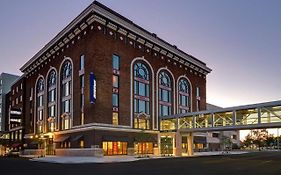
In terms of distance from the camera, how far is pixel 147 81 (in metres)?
62.1

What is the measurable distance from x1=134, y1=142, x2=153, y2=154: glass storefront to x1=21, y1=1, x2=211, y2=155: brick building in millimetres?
193

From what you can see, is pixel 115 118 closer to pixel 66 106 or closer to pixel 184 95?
pixel 66 106

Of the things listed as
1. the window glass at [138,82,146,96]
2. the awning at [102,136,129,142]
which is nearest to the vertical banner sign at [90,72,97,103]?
the awning at [102,136,129,142]

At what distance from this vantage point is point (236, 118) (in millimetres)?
50281

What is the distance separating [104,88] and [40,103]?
27088mm

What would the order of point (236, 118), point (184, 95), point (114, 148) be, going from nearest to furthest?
point (236, 118)
point (114, 148)
point (184, 95)

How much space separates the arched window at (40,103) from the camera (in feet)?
230

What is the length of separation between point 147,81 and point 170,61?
33.4 ft

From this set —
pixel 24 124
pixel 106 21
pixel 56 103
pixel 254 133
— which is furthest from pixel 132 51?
pixel 254 133

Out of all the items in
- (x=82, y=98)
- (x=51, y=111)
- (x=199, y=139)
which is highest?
(x=82, y=98)

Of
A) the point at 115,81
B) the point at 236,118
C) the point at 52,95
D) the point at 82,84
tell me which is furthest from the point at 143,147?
the point at 52,95

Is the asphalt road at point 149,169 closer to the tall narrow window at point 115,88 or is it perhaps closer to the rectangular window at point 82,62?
the tall narrow window at point 115,88

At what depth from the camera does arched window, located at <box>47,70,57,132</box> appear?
211ft

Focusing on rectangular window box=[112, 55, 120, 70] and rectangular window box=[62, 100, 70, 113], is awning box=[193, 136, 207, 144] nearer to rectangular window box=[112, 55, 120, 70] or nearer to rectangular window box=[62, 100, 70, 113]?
rectangular window box=[112, 55, 120, 70]
